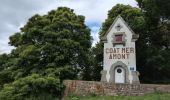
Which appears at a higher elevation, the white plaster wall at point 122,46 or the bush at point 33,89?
the white plaster wall at point 122,46

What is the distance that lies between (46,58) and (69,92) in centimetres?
500

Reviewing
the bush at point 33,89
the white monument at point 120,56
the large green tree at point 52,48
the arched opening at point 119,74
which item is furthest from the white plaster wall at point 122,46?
the bush at point 33,89

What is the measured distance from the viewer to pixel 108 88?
22.3 m

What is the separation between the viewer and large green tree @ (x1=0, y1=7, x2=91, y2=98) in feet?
85.1

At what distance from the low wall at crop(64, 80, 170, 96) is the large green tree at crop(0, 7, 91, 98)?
1.61m

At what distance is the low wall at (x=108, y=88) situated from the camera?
70.6 ft

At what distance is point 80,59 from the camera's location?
28141 millimetres

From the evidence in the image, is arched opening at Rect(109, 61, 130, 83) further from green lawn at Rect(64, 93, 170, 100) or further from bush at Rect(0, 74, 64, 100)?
bush at Rect(0, 74, 64, 100)

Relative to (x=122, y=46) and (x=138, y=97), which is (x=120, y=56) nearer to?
(x=122, y=46)

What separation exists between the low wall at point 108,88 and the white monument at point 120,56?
422 centimetres

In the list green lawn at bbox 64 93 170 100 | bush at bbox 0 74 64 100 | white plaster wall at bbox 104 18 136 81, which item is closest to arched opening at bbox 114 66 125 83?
white plaster wall at bbox 104 18 136 81

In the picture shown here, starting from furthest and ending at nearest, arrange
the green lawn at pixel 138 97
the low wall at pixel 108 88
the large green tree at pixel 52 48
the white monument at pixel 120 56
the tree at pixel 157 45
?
the tree at pixel 157 45, the white monument at pixel 120 56, the large green tree at pixel 52 48, the low wall at pixel 108 88, the green lawn at pixel 138 97

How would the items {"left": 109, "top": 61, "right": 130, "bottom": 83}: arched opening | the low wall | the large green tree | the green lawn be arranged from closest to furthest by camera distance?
the green lawn
the low wall
the large green tree
{"left": 109, "top": 61, "right": 130, "bottom": 83}: arched opening

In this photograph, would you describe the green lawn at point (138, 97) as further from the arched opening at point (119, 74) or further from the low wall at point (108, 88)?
the arched opening at point (119, 74)
